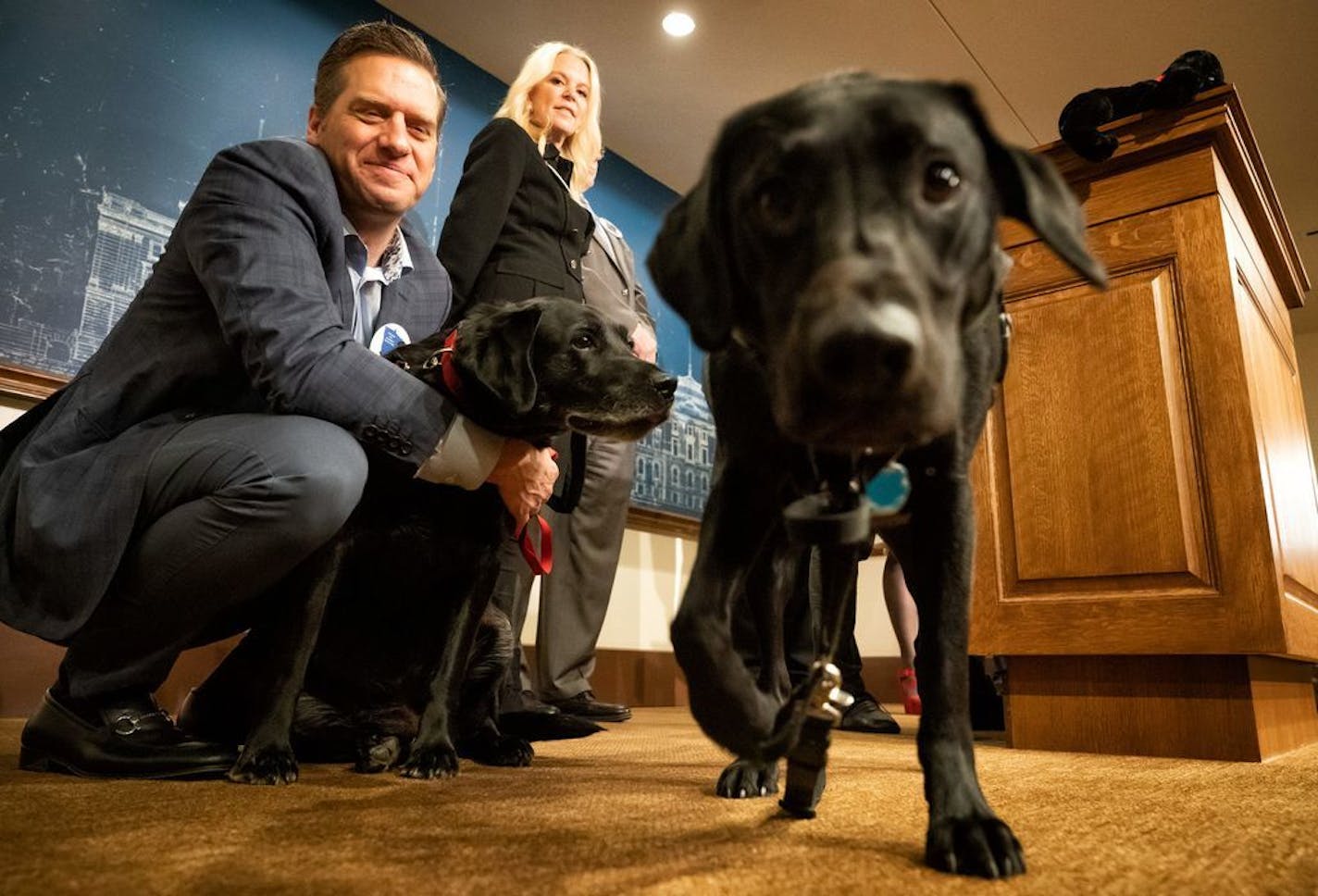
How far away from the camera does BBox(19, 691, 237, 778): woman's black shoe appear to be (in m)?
1.24

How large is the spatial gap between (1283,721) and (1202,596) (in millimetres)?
492

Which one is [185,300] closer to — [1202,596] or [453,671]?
[453,671]

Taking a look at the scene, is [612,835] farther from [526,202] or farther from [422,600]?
[526,202]

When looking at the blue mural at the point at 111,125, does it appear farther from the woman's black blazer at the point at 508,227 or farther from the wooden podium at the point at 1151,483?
the wooden podium at the point at 1151,483

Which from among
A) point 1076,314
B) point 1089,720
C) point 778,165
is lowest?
point 1089,720

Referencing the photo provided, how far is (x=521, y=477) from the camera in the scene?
5.08 ft

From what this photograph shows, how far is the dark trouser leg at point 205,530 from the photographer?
1.27m

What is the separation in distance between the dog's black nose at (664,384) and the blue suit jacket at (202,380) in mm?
494

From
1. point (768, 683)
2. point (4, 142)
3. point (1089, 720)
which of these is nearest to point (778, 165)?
point (768, 683)

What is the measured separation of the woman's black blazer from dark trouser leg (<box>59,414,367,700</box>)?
0.90 m

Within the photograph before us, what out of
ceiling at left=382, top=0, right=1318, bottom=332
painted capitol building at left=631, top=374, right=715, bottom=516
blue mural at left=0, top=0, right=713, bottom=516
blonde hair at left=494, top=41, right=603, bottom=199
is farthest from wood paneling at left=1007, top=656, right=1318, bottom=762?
ceiling at left=382, top=0, right=1318, bottom=332

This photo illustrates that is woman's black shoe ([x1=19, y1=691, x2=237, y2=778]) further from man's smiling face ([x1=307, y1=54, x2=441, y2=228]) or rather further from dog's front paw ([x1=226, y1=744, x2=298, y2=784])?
man's smiling face ([x1=307, y1=54, x2=441, y2=228])

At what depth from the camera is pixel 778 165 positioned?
68 cm

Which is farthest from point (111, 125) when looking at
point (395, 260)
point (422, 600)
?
point (422, 600)
